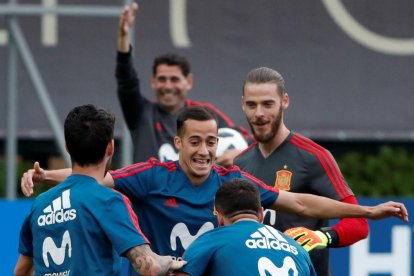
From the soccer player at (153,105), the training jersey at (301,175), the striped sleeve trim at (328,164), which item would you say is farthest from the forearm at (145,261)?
the soccer player at (153,105)

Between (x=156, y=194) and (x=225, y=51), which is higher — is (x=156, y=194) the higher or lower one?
the lower one

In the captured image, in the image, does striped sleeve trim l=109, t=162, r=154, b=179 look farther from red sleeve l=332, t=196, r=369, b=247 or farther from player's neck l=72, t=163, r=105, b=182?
red sleeve l=332, t=196, r=369, b=247

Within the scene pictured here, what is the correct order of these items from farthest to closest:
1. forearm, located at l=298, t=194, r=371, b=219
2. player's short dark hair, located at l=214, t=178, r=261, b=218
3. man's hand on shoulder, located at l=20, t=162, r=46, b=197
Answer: forearm, located at l=298, t=194, r=371, b=219 < man's hand on shoulder, located at l=20, t=162, r=46, b=197 < player's short dark hair, located at l=214, t=178, r=261, b=218

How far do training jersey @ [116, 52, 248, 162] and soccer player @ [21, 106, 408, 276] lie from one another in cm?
222

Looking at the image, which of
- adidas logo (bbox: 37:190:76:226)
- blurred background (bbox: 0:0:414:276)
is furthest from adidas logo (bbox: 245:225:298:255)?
blurred background (bbox: 0:0:414:276)

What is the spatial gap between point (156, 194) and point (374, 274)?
3355mm

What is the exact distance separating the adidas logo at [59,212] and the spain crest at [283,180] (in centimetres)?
184

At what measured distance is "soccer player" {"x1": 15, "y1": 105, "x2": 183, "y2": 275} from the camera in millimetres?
5574

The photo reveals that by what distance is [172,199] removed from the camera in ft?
21.5

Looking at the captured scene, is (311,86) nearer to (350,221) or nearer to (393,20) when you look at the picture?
(393,20)

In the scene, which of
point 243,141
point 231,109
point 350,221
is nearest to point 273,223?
point 350,221

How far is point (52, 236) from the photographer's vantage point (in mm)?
5668

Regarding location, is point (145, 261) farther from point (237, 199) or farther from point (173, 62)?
point (173, 62)

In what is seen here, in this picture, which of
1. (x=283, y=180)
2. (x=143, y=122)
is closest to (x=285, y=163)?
(x=283, y=180)
